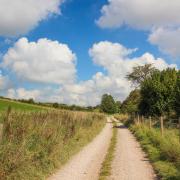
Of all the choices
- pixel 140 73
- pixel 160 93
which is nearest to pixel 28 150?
pixel 160 93

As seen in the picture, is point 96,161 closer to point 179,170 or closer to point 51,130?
point 51,130

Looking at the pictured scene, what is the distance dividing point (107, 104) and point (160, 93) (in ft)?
335

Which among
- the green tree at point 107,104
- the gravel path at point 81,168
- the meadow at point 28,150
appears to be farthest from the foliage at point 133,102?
the green tree at point 107,104

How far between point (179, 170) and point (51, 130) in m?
5.53

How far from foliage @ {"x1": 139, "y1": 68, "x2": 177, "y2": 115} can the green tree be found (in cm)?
9582

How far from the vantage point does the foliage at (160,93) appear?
39875 millimetres

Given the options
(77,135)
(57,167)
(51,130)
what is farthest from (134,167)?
(77,135)

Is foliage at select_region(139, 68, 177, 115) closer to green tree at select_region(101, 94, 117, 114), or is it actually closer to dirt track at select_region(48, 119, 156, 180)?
dirt track at select_region(48, 119, 156, 180)

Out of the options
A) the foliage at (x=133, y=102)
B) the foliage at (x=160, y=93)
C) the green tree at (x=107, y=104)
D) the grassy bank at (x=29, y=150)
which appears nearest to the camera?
the grassy bank at (x=29, y=150)

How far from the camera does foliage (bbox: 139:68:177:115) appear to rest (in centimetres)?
3988

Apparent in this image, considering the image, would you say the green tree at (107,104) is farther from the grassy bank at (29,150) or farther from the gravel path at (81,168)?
the grassy bank at (29,150)

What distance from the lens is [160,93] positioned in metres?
40.3

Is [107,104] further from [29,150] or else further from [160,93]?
[29,150]

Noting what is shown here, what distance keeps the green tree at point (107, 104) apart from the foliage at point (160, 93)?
95822 mm
